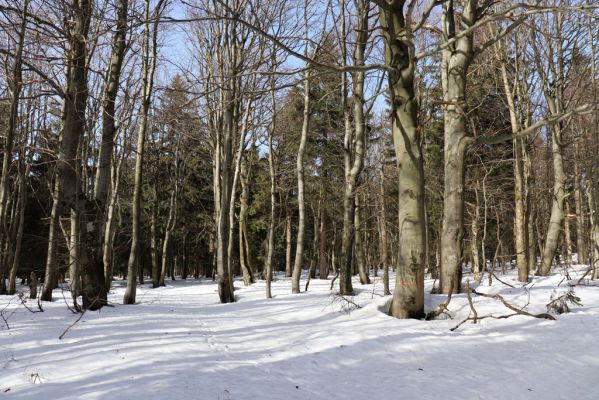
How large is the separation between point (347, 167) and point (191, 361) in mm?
9092

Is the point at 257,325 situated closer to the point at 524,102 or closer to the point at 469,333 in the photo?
the point at 469,333

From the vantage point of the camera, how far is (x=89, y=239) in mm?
8875

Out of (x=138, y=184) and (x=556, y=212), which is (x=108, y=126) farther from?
(x=556, y=212)

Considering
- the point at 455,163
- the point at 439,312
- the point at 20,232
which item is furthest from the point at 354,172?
the point at 20,232

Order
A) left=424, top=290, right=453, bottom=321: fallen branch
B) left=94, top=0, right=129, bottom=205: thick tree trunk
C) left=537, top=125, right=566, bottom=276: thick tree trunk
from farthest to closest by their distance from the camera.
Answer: left=537, top=125, right=566, bottom=276: thick tree trunk < left=94, top=0, right=129, bottom=205: thick tree trunk < left=424, top=290, right=453, bottom=321: fallen branch

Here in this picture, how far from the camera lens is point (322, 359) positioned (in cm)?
443

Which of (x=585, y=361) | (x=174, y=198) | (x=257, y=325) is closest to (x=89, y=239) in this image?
(x=257, y=325)

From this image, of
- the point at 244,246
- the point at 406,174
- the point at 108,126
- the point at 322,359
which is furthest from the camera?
the point at 244,246

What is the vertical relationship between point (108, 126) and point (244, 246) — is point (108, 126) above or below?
above

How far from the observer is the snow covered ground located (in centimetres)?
353

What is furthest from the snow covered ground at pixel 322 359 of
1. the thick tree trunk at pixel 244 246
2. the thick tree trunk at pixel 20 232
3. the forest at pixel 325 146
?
the thick tree trunk at pixel 244 246

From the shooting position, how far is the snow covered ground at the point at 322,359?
3.53m

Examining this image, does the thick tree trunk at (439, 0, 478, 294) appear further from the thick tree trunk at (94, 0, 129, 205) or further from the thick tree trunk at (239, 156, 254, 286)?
the thick tree trunk at (239, 156, 254, 286)

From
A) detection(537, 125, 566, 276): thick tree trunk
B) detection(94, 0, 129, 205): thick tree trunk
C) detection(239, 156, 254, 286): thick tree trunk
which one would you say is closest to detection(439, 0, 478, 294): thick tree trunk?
detection(94, 0, 129, 205): thick tree trunk
